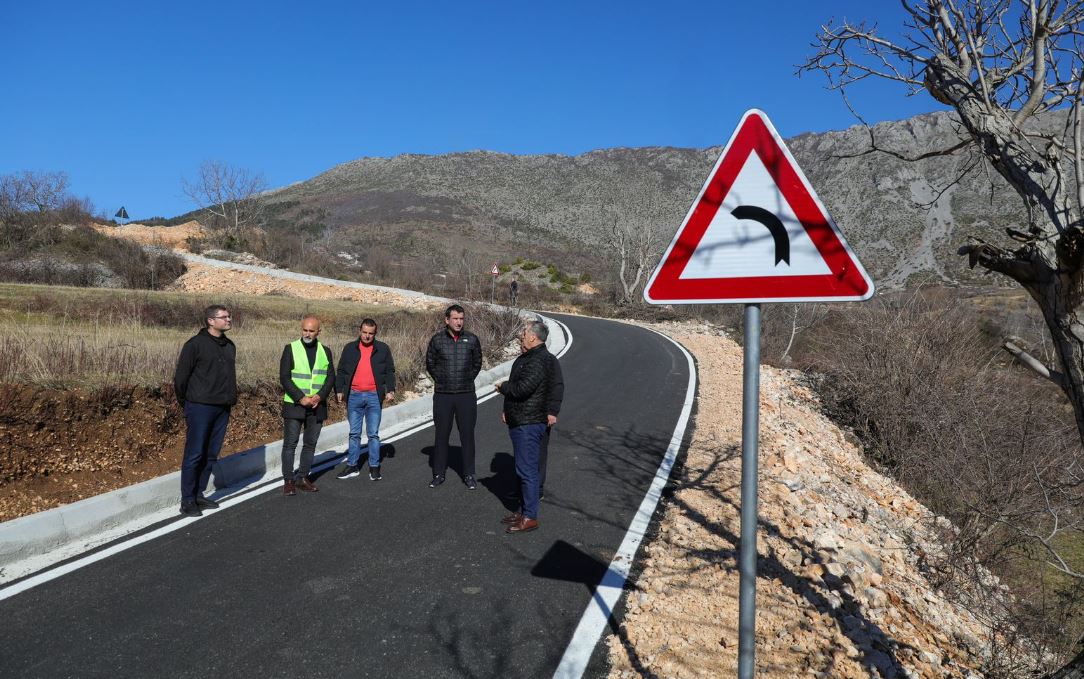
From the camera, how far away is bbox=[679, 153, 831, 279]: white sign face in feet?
7.23

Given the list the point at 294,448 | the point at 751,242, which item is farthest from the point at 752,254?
the point at 294,448

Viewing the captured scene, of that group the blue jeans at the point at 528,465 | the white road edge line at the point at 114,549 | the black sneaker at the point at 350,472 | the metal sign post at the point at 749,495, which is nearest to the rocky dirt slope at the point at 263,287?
the black sneaker at the point at 350,472

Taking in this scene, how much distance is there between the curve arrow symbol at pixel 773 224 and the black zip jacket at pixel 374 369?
5735 mm

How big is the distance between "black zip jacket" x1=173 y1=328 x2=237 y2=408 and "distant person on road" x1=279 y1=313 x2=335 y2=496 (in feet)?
1.88

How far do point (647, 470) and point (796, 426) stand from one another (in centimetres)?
426

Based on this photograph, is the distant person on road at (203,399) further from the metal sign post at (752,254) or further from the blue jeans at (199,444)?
the metal sign post at (752,254)

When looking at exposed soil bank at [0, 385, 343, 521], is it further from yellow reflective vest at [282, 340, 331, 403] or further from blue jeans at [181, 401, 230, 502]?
yellow reflective vest at [282, 340, 331, 403]

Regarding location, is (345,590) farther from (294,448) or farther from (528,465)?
(294,448)

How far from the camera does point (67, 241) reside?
35219 mm

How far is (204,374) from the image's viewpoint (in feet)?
20.1

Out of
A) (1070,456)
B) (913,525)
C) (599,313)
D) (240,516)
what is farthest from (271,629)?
(599,313)

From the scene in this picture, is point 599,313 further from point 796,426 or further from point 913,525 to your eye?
point 913,525

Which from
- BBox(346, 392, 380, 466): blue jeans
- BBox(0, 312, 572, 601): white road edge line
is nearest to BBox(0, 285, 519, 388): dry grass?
BBox(0, 312, 572, 601): white road edge line

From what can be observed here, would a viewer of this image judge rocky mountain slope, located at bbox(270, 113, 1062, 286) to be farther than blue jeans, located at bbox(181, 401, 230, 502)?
Yes
